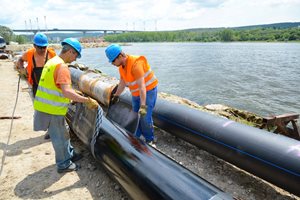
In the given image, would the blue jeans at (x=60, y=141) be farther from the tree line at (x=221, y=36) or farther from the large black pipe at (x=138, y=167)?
the tree line at (x=221, y=36)

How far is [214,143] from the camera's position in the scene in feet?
13.1

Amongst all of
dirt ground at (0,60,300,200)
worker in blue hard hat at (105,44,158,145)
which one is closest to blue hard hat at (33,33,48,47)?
worker in blue hard hat at (105,44,158,145)

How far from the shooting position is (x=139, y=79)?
12.5 feet

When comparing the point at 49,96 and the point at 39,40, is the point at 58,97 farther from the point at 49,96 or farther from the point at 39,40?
the point at 39,40

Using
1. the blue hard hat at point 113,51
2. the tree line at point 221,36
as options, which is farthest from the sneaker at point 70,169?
the tree line at point 221,36

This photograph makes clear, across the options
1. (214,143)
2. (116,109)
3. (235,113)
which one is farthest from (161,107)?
(235,113)

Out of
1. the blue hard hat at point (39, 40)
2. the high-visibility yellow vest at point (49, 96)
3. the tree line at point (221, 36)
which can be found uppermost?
the blue hard hat at point (39, 40)

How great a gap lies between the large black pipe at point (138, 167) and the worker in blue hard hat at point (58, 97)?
403 millimetres

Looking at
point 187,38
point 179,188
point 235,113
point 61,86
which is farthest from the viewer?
→ point 187,38

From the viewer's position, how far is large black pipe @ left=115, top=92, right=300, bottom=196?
3.16 meters

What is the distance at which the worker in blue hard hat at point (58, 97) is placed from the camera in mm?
3246

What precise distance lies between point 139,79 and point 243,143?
1.67 metres

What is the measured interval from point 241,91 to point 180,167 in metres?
11.8

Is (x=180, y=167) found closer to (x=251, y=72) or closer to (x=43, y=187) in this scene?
(x=43, y=187)
